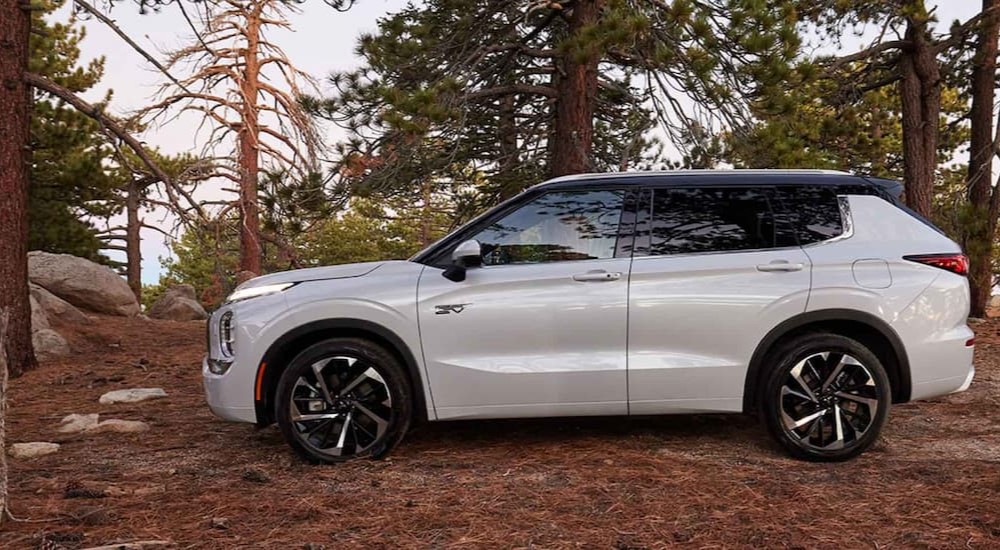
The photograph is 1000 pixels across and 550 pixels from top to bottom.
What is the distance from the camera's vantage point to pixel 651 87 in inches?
393

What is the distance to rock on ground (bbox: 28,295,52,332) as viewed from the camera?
1202cm

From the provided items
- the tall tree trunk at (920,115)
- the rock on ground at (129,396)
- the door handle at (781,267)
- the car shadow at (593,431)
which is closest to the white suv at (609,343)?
the door handle at (781,267)

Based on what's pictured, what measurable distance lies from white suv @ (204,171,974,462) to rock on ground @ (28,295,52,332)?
877 centimetres

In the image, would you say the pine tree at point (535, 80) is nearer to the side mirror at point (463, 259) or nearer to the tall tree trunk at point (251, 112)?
the side mirror at point (463, 259)

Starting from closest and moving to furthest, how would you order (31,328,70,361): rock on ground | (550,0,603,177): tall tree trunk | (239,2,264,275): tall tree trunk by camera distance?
(550,0,603,177): tall tree trunk < (31,328,70,361): rock on ground < (239,2,264,275): tall tree trunk

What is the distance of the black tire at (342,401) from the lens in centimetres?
495

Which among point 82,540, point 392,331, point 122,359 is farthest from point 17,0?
point 82,540

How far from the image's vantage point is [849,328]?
5156 millimetres

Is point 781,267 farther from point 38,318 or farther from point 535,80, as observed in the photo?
point 38,318

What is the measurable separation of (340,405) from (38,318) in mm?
9692

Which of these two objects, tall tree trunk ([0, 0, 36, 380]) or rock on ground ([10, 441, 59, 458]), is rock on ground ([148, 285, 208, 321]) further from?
rock on ground ([10, 441, 59, 458])

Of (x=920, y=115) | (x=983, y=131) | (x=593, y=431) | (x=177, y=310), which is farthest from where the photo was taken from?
(x=177, y=310)

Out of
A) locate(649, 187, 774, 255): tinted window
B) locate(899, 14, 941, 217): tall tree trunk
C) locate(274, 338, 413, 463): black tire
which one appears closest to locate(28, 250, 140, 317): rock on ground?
locate(274, 338, 413, 463): black tire

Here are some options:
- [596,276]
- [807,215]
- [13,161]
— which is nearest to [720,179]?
[807,215]
